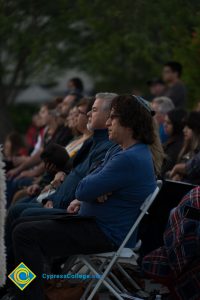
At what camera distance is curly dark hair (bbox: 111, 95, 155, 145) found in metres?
6.90

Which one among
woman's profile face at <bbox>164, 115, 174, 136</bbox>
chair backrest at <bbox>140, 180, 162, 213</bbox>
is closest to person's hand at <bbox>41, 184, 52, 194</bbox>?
woman's profile face at <bbox>164, 115, 174, 136</bbox>

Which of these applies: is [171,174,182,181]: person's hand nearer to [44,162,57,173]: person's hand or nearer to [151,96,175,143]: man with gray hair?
[44,162,57,173]: person's hand

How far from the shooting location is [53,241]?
6.64m

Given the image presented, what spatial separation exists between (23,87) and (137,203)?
15.8m

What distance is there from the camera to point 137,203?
6785mm

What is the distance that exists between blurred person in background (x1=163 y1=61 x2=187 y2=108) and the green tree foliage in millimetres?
134

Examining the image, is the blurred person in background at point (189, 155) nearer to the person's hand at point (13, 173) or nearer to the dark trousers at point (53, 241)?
the dark trousers at point (53, 241)

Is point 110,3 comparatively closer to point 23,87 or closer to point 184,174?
point 184,174

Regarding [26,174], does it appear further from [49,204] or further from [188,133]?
[49,204]

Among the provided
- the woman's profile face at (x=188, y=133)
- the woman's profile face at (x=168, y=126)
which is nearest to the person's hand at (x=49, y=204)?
the woman's profile face at (x=188, y=133)

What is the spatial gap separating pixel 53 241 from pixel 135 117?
115cm

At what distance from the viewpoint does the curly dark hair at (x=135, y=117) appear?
6.90 m

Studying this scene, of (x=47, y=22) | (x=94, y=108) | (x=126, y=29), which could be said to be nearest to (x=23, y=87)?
(x=47, y=22)

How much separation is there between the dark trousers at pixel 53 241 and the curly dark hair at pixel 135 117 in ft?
2.65
